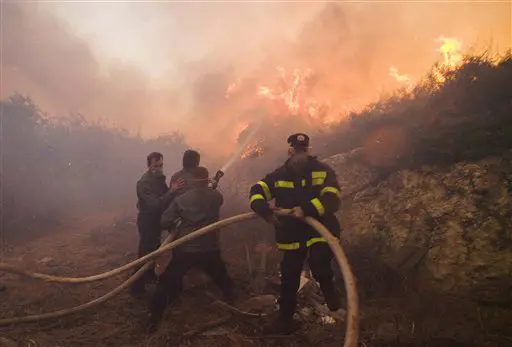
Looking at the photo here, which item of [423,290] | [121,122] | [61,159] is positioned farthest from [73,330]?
[121,122]

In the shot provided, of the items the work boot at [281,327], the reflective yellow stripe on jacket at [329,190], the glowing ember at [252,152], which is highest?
the glowing ember at [252,152]

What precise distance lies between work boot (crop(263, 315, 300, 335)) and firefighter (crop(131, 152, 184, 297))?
7.92ft

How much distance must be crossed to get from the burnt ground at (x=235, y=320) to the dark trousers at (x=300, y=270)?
17.8 inches

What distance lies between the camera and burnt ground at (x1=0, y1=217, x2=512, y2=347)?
4.30 metres

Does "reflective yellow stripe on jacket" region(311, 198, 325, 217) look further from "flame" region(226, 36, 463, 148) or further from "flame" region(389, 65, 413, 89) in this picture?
"flame" region(389, 65, 413, 89)

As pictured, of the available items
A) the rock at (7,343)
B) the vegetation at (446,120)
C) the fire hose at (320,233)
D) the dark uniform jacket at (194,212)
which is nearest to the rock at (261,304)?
the dark uniform jacket at (194,212)

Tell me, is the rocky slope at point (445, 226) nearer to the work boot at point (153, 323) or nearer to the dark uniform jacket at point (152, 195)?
the dark uniform jacket at point (152, 195)

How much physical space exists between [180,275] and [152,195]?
1594 mm

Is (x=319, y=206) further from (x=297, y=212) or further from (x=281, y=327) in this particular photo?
(x=281, y=327)

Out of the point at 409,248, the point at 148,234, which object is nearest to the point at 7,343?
the point at 148,234

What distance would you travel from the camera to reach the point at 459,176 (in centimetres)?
572

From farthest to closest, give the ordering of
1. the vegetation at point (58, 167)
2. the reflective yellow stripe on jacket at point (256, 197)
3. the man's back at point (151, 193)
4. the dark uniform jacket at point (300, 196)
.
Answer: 1. the vegetation at point (58, 167)
2. the man's back at point (151, 193)
3. the reflective yellow stripe on jacket at point (256, 197)
4. the dark uniform jacket at point (300, 196)

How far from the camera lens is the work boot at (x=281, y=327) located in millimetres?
4617

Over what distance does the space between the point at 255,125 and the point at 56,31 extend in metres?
22.2
